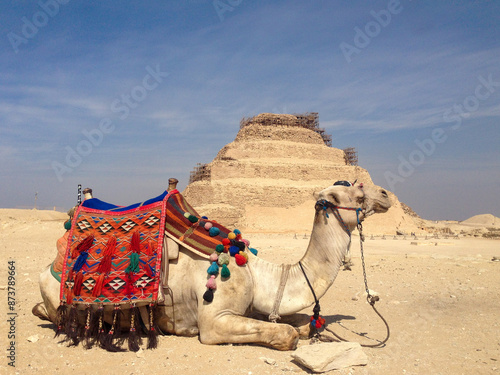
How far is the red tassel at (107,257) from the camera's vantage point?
3.89 metres

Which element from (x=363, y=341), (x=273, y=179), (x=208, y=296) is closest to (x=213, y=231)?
(x=208, y=296)

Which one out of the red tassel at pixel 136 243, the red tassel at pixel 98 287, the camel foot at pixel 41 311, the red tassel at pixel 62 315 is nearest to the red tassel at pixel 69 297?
the red tassel at pixel 62 315

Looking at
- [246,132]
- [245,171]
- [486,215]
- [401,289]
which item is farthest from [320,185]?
[486,215]

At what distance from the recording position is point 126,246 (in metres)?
4.05

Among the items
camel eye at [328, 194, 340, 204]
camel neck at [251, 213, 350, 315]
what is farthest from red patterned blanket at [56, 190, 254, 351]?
camel eye at [328, 194, 340, 204]

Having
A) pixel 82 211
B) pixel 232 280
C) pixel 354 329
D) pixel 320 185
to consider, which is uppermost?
pixel 320 185

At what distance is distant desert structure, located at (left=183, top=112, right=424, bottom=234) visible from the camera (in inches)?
1719

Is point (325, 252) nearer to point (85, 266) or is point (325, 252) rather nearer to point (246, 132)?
point (85, 266)

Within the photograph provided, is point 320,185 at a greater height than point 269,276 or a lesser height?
greater

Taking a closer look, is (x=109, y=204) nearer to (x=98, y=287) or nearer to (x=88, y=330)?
(x=98, y=287)

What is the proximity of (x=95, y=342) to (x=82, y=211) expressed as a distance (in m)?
1.45

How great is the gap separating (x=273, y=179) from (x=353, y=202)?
45.9 m

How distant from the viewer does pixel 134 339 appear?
3.83 meters

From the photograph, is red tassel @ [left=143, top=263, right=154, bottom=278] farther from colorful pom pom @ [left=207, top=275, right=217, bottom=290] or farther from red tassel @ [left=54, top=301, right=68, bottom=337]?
red tassel @ [left=54, top=301, right=68, bottom=337]
